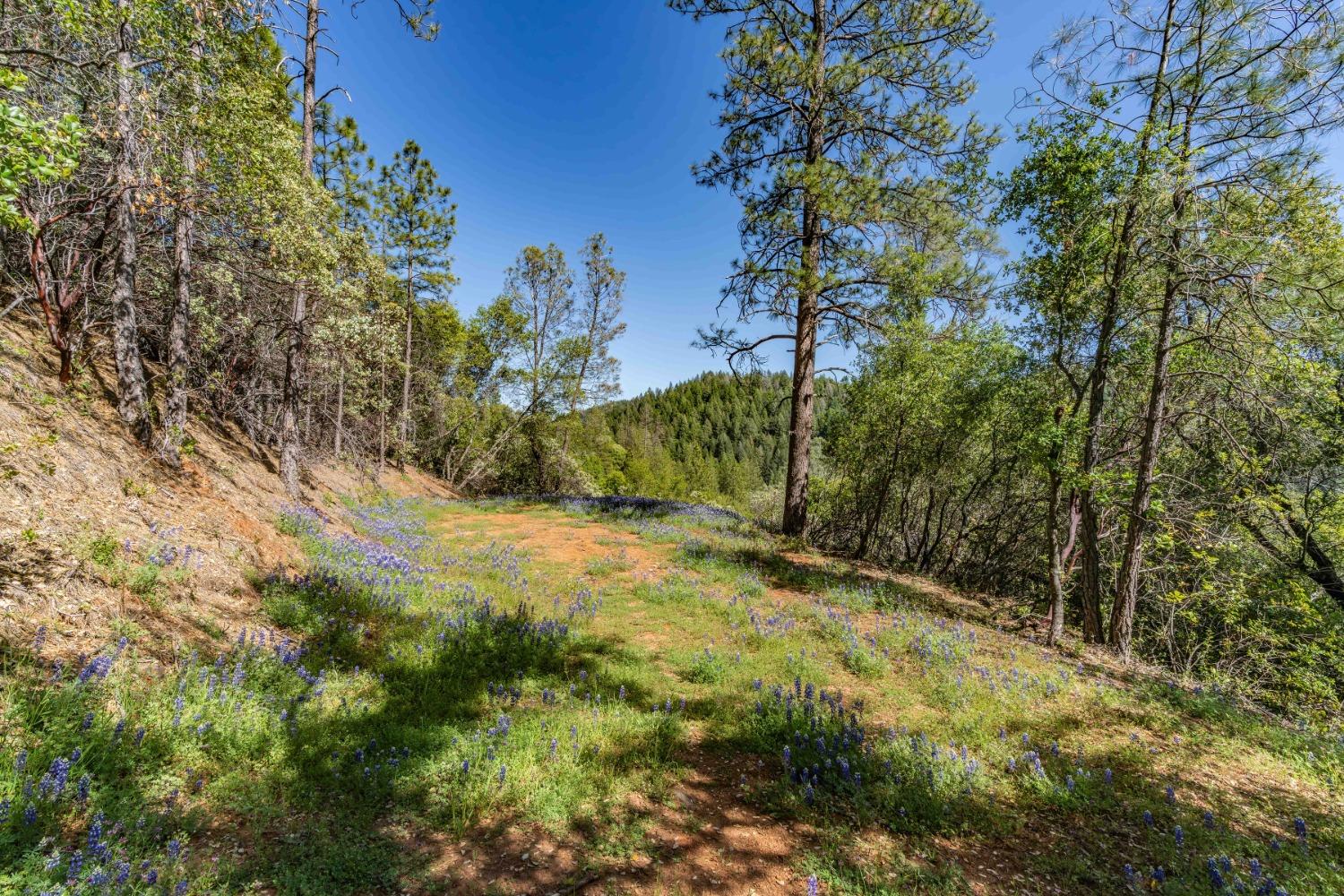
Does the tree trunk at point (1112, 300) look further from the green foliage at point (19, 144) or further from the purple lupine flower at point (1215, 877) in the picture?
the green foliage at point (19, 144)

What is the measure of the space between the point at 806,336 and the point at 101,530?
13545mm

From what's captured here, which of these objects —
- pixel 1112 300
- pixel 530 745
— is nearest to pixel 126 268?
pixel 530 745

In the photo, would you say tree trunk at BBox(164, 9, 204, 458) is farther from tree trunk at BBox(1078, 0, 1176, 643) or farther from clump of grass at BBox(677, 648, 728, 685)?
tree trunk at BBox(1078, 0, 1176, 643)

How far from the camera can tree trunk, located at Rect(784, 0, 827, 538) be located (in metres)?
12.7

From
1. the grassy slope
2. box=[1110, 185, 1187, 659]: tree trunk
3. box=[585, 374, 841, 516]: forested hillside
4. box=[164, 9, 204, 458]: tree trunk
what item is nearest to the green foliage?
the grassy slope

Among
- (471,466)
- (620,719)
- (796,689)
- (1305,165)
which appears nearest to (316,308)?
(620,719)

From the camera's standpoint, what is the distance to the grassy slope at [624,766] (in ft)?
9.24

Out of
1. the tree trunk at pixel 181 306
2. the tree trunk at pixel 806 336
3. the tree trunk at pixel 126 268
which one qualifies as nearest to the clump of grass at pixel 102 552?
the tree trunk at pixel 181 306

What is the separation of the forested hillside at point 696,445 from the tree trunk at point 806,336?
26878 mm

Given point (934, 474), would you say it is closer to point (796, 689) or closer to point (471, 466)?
point (796, 689)

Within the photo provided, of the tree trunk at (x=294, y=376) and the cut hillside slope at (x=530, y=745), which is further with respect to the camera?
the tree trunk at (x=294, y=376)

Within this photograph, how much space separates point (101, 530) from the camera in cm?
500

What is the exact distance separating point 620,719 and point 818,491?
63.6ft

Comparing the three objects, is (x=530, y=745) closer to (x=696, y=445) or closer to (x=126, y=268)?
(x=126, y=268)
